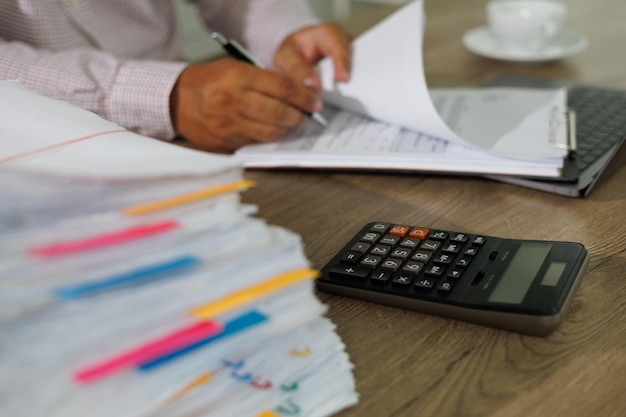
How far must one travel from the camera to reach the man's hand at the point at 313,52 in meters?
0.91

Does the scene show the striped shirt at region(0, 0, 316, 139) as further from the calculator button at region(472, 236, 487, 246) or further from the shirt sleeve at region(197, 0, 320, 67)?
the calculator button at region(472, 236, 487, 246)

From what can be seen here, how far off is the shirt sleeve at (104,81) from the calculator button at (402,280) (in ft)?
1.43

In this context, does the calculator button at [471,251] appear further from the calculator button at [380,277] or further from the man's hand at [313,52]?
the man's hand at [313,52]

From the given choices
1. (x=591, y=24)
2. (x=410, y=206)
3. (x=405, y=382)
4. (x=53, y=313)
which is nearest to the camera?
(x=53, y=313)

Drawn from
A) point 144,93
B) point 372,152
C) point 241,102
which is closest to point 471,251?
point 372,152

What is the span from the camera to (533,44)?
1.13 metres

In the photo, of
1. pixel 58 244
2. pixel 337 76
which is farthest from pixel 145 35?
pixel 58 244

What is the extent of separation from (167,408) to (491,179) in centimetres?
46

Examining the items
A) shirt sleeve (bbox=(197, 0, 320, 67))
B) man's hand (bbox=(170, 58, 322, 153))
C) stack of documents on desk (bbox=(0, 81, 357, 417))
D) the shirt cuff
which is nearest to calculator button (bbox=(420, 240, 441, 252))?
stack of documents on desk (bbox=(0, 81, 357, 417))

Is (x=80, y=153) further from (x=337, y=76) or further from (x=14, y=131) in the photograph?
(x=337, y=76)

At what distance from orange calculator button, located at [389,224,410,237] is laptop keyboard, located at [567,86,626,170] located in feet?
0.79

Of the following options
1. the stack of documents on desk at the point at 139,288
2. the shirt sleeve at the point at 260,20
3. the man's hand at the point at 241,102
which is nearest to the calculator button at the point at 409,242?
the stack of documents on desk at the point at 139,288

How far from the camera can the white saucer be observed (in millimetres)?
1102

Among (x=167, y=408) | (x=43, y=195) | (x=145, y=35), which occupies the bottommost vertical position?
(x=145, y=35)
